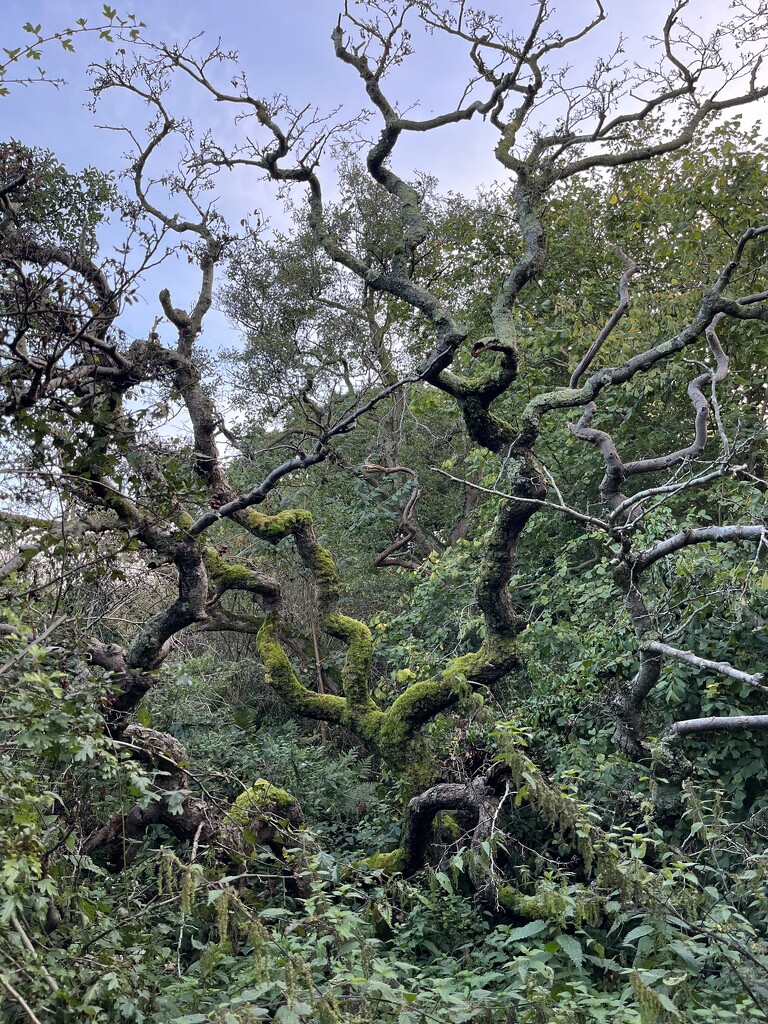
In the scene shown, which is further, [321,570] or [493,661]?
[321,570]

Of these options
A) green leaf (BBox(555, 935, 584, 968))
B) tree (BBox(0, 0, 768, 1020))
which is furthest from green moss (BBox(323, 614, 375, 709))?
green leaf (BBox(555, 935, 584, 968))

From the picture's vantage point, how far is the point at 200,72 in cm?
714

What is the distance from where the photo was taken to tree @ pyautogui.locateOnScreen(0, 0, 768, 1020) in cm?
351

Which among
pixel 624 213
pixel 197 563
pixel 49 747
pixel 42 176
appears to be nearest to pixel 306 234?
pixel 624 213

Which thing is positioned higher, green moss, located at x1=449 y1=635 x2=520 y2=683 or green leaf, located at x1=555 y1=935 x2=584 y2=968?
green moss, located at x1=449 y1=635 x2=520 y2=683

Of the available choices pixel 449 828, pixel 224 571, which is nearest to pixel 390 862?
pixel 449 828

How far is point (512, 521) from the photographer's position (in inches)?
221

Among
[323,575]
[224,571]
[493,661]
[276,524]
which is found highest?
[276,524]

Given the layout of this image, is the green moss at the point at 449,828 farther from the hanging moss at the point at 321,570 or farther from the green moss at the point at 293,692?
the hanging moss at the point at 321,570

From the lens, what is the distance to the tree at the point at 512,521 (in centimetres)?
351

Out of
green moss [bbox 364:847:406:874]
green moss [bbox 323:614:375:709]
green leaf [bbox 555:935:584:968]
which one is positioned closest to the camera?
green leaf [bbox 555:935:584:968]

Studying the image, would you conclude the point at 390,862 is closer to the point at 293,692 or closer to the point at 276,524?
the point at 293,692

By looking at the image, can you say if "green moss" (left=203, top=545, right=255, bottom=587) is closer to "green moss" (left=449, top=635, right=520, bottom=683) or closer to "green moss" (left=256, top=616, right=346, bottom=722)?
"green moss" (left=256, top=616, right=346, bottom=722)

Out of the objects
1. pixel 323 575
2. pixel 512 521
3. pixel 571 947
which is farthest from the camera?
pixel 323 575
